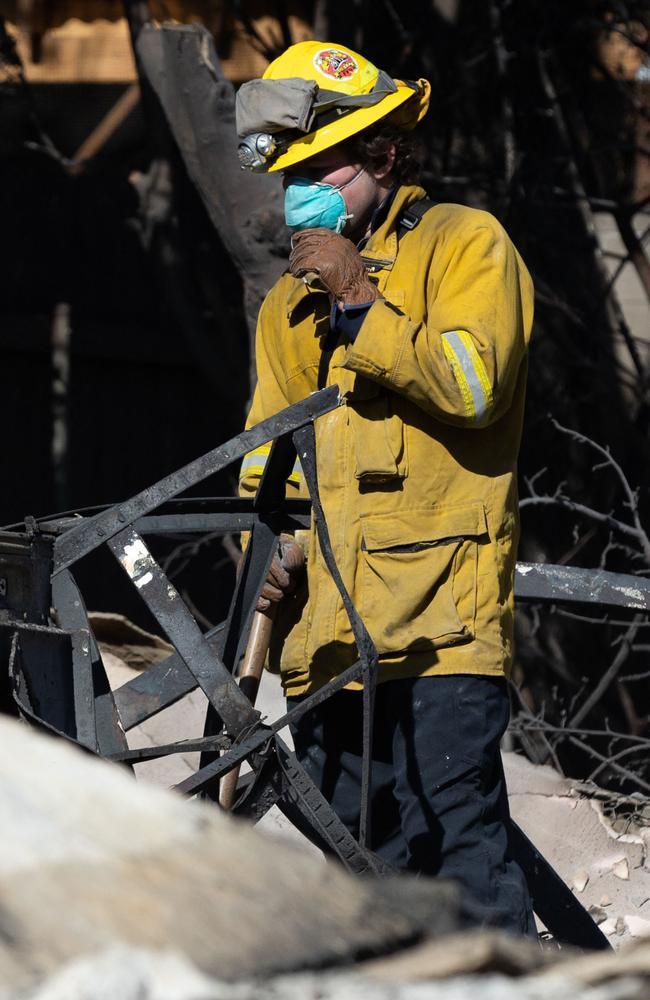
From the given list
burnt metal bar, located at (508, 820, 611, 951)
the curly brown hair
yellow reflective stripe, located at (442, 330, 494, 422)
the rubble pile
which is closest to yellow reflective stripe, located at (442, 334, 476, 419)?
yellow reflective stripe, located at (442, 330, 494, 422)

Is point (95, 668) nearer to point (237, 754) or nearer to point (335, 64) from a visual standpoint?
point (237, 754)

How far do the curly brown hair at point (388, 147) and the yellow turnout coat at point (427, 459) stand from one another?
0.09 m

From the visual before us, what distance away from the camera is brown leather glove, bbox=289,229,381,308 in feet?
8.70

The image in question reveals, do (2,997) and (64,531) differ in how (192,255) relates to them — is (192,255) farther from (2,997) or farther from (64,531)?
(2,997)

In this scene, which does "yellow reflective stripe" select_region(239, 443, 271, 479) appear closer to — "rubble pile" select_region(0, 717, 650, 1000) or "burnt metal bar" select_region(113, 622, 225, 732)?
"burnt metal bar" select_region(113, 622, 225, 732)

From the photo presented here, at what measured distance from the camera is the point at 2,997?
3.37 ft

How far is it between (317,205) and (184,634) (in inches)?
39.2

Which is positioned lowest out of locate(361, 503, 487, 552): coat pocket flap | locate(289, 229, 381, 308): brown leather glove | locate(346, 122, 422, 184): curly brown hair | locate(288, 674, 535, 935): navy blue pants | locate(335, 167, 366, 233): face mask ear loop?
locate(288, 674, 535, 935): navy blue pants

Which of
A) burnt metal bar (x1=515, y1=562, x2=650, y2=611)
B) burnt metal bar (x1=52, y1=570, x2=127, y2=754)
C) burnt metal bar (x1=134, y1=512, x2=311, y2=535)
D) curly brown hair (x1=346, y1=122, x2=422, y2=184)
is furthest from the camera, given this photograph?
burnt metal bar (x1=515, y1=562, x2=650, y2=611)

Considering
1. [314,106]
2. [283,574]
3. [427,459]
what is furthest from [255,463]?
[314,106]

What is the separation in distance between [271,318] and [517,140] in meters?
3.61

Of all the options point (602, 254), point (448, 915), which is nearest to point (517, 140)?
point (602, 254)

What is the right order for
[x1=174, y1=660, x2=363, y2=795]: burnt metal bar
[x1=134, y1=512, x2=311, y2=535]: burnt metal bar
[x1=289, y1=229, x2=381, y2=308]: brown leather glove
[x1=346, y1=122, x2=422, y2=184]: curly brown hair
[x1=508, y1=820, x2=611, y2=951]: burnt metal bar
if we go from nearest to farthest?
[x1=174, y1=660, x2=363, y2=795]: burnt metal bar, [x1=289, y1=229, x2=381, y2=308]: brown leather glove, [x1=134, y1=512, x2=311, y2=535]: burnt metal bar, [x1=346, y1=122, x2=422, y2=184]: curly brown hair, [x1=508, y1=820, x2=611, y2=951]: burnt metal bar

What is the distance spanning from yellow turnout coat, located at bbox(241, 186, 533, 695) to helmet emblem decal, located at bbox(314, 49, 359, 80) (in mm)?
301
